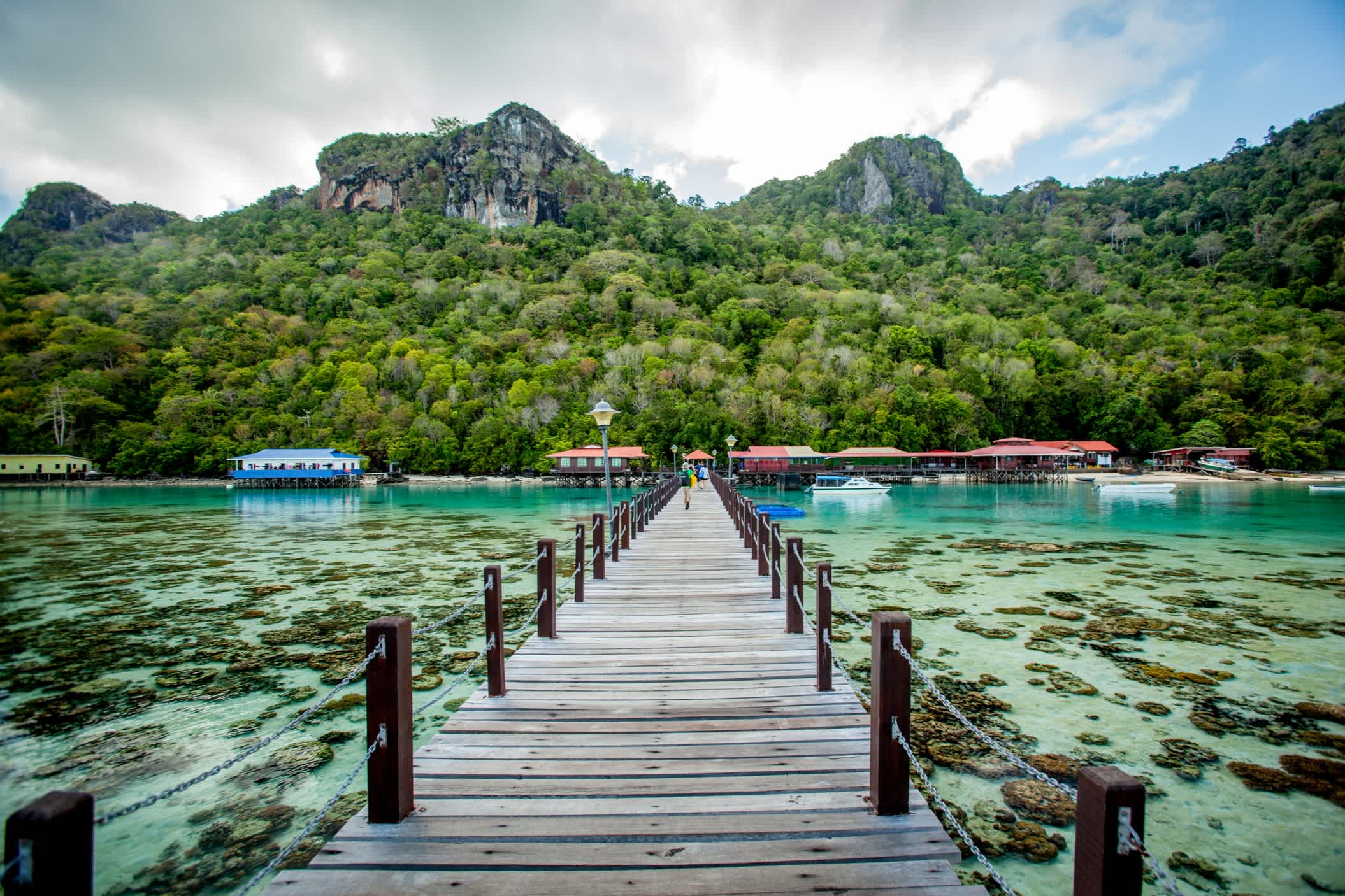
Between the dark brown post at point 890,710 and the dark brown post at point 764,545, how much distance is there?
5.72 meters

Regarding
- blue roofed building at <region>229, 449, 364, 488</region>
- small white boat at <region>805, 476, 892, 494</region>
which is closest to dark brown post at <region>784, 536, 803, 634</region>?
small white boat at <region>805, 476, 892, 494</region>

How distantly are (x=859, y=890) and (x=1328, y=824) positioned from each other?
530 centimetres

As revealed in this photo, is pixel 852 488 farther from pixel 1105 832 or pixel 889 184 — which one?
pixel 889 184

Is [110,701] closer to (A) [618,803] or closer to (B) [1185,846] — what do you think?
(A) [618,803]

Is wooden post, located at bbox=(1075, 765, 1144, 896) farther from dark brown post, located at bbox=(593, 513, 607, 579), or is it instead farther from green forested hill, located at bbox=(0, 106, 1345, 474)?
green forested hill, located at bbox=(0, 106, 1345, 474)

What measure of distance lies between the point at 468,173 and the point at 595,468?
3577 inches

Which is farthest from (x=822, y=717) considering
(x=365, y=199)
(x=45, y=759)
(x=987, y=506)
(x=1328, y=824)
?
(x=365, y=199)

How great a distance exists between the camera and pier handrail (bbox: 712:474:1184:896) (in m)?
1.68

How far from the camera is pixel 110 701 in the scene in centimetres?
748

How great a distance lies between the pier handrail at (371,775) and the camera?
143cm

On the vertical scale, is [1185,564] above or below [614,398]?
below

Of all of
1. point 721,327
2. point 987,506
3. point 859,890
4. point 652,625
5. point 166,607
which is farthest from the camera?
point 721,327

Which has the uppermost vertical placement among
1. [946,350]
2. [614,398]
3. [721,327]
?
[721,327]

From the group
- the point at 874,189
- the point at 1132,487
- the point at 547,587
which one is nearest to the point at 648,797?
the point at 547,587
